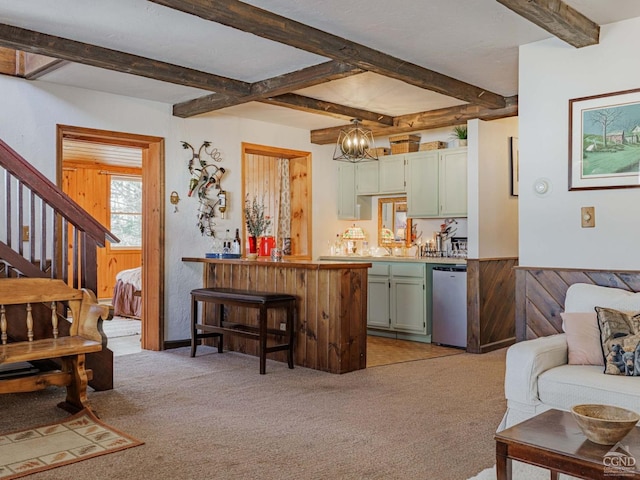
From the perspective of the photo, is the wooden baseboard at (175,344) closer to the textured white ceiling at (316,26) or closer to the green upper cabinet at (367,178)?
the textured white ceiling at (316,26)

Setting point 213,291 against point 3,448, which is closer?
point 3,448

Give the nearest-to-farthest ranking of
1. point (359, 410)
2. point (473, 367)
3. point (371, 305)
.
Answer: point (359, 410)
point (473, 367)
point (371, 305)

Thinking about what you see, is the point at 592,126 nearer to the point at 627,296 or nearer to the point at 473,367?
the point at 627,296

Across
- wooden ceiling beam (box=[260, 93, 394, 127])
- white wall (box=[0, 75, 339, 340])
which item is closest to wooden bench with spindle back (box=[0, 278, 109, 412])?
white wall (box=[0, 75, 339, 340])

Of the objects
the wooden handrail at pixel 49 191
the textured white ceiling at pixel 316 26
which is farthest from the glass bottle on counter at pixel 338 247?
the wooden handrail at pixel 49 191

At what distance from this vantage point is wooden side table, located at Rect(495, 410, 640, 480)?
73.0 inches

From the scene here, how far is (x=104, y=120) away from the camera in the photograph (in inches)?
217

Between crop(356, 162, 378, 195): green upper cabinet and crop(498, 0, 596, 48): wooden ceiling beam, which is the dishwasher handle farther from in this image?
crop(498, 0, 596, 48): wooden ceiling beam

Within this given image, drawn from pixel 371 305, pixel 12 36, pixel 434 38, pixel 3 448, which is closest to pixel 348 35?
pixel 434 38

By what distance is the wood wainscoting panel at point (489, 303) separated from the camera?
5.89 meters

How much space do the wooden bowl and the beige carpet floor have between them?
2.88ft

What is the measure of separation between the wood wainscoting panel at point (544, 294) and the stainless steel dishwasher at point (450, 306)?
5.73 ft

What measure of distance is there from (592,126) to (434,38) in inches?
46.8

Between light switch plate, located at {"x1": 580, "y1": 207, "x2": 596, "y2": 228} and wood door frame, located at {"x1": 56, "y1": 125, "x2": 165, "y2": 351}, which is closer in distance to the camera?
light switch plate, located at {"x1": 580, "y1": 207, "x2": 596, "y2": 228}
